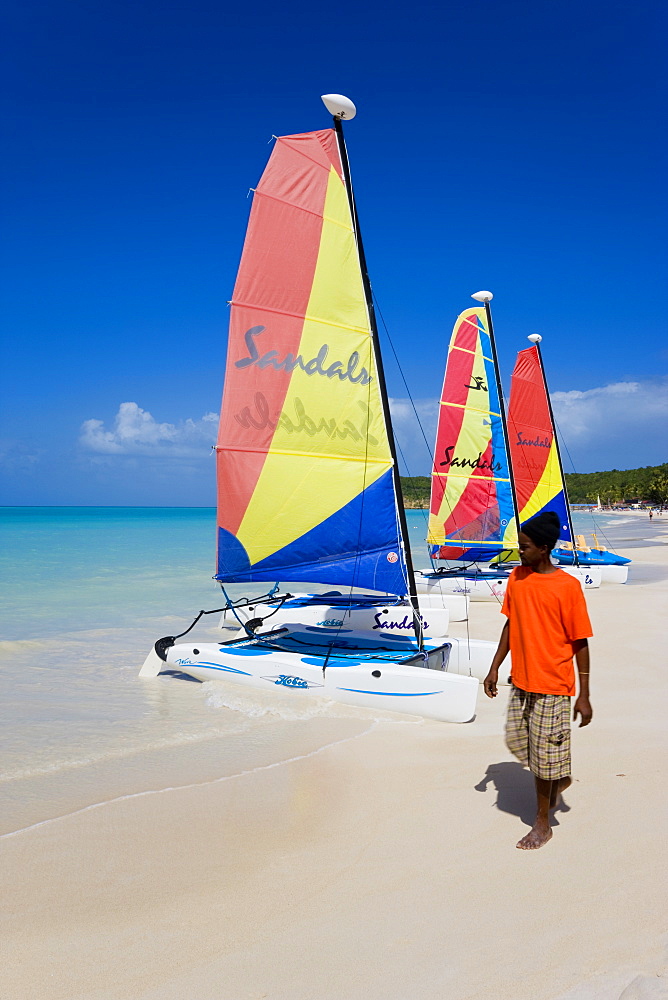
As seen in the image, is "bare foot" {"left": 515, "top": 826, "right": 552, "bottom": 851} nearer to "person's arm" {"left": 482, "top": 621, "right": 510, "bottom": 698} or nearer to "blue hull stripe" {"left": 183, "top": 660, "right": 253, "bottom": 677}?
"person's arm" {"left": 482, "top": 621, "right": 510, "bottom": 698}

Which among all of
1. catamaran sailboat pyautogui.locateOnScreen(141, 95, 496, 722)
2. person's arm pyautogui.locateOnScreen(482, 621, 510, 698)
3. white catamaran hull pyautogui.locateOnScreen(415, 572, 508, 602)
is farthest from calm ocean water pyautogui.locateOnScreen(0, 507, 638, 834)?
white catamaran hull pyautogui.locateOnScreen(415, 572, 508, 602)

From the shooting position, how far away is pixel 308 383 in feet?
23.5

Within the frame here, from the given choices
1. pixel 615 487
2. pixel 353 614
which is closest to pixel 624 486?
pixel 615 487

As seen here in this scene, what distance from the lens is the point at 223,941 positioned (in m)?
2.67

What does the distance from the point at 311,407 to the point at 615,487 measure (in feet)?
317

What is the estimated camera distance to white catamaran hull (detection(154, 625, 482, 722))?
18.4ft

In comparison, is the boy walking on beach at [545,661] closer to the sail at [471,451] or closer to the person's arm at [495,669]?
the person's arm at [495,669]

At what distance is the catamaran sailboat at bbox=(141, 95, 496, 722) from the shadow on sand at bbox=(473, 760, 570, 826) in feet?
8.55

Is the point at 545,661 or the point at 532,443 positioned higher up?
the point at 532,443

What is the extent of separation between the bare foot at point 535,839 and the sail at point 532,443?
12.9m

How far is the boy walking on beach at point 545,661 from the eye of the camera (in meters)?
3.22

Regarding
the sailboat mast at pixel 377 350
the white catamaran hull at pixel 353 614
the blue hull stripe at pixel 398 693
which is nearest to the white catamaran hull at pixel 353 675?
the blue hull stripe at pixel 398 693

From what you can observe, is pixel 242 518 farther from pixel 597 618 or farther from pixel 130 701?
pixel 597 618

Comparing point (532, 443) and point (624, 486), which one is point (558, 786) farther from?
point (624, 486)
